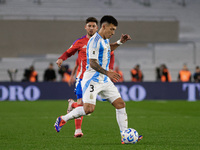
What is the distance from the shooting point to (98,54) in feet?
22.0

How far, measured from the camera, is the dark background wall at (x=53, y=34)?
91.2 ft

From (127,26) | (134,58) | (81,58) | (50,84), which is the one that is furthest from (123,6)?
(81,58)

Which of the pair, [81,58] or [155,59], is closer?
[81,58]

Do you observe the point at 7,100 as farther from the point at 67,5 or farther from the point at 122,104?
the point at 122,104

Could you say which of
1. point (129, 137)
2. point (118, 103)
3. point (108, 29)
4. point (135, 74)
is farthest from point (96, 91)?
point (135, 74)

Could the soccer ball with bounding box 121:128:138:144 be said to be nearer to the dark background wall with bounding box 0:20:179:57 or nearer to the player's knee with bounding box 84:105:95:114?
the player's knee with bounding box 84:105:95:114

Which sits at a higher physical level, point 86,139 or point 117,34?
point 117,34

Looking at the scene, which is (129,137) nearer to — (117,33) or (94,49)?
(94,49)

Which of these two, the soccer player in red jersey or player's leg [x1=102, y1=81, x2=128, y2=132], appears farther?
the soccer player in red jersey

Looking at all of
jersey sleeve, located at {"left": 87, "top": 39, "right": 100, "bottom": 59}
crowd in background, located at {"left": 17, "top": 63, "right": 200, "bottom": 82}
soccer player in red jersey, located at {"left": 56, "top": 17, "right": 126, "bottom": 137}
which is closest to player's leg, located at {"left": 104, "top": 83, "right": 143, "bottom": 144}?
jersey sleeve, located at {"left": 87, "top": 39, "right": 100, "bottom": 59}

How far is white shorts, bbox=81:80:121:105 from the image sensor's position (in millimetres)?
6734

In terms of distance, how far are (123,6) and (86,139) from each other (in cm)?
2497

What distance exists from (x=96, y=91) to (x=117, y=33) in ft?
72.5

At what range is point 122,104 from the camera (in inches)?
268
